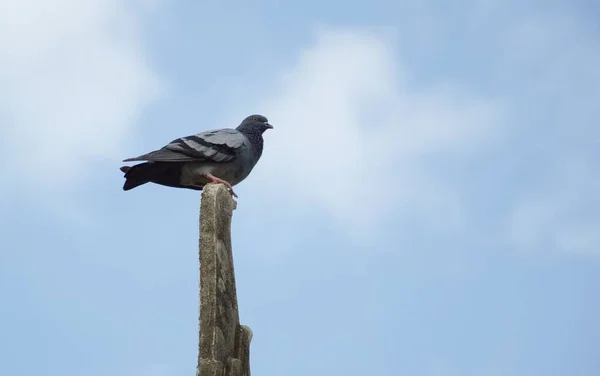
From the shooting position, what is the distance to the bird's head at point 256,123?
1180cm

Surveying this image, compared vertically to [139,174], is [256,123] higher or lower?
higher

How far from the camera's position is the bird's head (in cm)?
1180

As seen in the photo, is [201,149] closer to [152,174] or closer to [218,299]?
[152,174]

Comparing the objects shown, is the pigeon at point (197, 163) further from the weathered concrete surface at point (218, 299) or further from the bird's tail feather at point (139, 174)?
the weathered concrete surface at point (218, 299)

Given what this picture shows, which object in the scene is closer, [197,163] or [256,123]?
[197,163]

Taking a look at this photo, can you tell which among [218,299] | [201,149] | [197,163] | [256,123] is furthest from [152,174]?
[218,299]

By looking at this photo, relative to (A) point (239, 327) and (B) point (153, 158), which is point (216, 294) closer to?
(A) point (239, 327)

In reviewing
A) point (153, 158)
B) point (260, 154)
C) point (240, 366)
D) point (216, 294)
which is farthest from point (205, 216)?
point (260, 154)

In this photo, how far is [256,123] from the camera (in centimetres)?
1187

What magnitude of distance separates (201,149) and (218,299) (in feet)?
9.60

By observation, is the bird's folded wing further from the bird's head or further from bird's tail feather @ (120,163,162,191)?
the bird's head

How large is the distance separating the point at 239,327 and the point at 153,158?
110 inches

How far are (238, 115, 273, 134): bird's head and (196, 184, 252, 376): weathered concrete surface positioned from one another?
11.0ft

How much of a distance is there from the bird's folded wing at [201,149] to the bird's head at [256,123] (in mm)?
978
